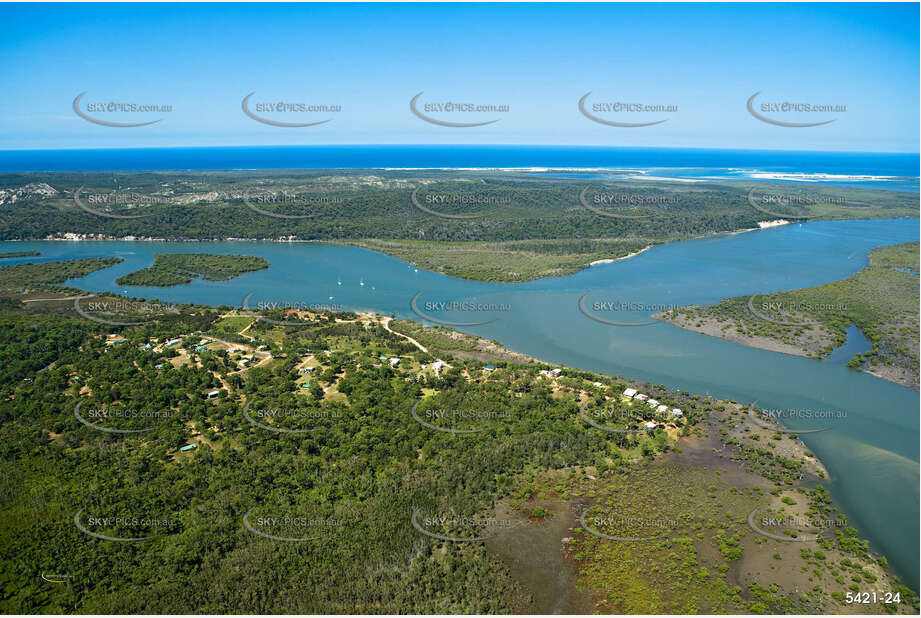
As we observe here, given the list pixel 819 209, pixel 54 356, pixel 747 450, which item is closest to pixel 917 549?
pixel 747 450

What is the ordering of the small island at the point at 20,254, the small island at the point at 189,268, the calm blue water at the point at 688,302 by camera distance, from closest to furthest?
the calm blue water at the point at 688,302 → the small island at the point at 189,268 → the small island at the point at 20,254

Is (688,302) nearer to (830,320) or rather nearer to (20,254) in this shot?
(830,320)

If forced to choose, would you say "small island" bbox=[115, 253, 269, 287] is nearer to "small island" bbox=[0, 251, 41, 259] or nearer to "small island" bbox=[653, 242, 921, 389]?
"small island" bbox=[0, 251, 41, 259]

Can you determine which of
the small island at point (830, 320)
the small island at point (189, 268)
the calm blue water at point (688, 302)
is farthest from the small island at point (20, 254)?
the small island at point (830, 320)

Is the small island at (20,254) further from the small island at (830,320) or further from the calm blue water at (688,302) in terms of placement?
the small island at (830,320)

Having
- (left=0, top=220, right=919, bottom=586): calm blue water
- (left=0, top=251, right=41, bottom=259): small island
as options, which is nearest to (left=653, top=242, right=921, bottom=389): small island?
(left=0, top=220, right=919, bottom=586): calm blue water

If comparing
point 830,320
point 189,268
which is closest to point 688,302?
point 830,320
